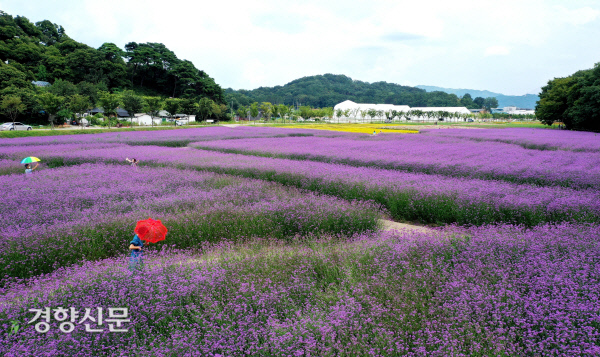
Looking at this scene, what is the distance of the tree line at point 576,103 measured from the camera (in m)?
35.3

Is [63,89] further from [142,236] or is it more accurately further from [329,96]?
[329,96]

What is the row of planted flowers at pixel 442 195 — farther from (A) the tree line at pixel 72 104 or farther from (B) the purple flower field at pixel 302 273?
(A) the tree line at pixel 72 104

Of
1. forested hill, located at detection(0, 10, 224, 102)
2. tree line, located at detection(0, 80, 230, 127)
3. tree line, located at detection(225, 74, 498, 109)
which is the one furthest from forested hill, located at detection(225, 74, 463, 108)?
tree line, located at detection(0, 80, 230, 127)

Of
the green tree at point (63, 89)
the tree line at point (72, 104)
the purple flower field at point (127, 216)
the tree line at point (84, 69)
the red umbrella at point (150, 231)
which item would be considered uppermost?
the tree line at point (84, 69)

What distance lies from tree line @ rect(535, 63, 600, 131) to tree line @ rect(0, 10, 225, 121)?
201 feet

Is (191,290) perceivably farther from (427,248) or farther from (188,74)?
(188,74)

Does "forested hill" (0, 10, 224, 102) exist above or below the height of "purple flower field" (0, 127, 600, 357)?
above

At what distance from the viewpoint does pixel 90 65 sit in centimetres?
7650

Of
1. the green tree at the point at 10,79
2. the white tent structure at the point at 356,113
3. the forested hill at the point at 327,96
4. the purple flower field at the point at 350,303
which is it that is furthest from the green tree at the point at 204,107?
the forested hill at the point at 327,96

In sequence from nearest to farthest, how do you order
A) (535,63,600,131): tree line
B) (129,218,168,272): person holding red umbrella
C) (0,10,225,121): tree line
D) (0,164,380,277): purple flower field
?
(129,218,168,272): person holding red umbrella
(0,164,380,277): purple flower field
(535,63,600,131): tree line
(0,10,225,121): tree line

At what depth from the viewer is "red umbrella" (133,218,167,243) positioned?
443 centimetres

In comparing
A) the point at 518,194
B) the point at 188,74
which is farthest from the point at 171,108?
the point at 518,194

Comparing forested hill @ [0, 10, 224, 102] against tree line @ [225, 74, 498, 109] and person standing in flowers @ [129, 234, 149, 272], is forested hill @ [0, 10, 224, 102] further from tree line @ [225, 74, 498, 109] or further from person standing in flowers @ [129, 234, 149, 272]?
person standing in flowers @ [129, 234, 149, 272]

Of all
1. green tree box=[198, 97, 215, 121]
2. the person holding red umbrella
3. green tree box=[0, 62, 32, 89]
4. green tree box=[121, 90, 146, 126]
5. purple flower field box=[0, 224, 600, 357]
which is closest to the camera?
purple flower field box=[0, 224, 600, 357]
